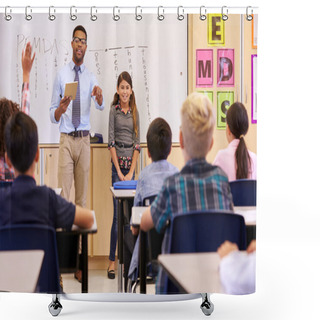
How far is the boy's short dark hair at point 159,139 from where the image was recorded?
257 centimetres

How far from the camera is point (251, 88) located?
8.51 feet

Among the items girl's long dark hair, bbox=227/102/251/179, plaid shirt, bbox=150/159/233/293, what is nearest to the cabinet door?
plaid shirt, bbox=150/159/233/293

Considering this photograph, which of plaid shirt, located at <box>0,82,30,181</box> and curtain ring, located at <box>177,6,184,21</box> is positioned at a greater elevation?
curtain ring, located at <box>177,6,184,21</box>

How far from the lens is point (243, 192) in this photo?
2.57 metres

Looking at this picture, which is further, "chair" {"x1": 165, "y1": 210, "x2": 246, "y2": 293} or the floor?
the floor

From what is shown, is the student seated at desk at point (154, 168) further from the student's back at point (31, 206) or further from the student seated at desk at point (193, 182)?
the student's back at point (31, 206)

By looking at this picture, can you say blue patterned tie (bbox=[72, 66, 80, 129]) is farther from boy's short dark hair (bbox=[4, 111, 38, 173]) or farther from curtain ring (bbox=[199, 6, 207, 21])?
curtain ring (bbox=[199, 6, 207, 21])

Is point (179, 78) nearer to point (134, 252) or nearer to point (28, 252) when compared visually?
point (134, 252)

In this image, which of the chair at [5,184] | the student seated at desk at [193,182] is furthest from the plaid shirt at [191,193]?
the chair at [5,184]

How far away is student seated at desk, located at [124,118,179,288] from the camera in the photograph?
2.56 meters

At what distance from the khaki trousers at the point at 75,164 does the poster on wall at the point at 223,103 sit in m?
0.62
